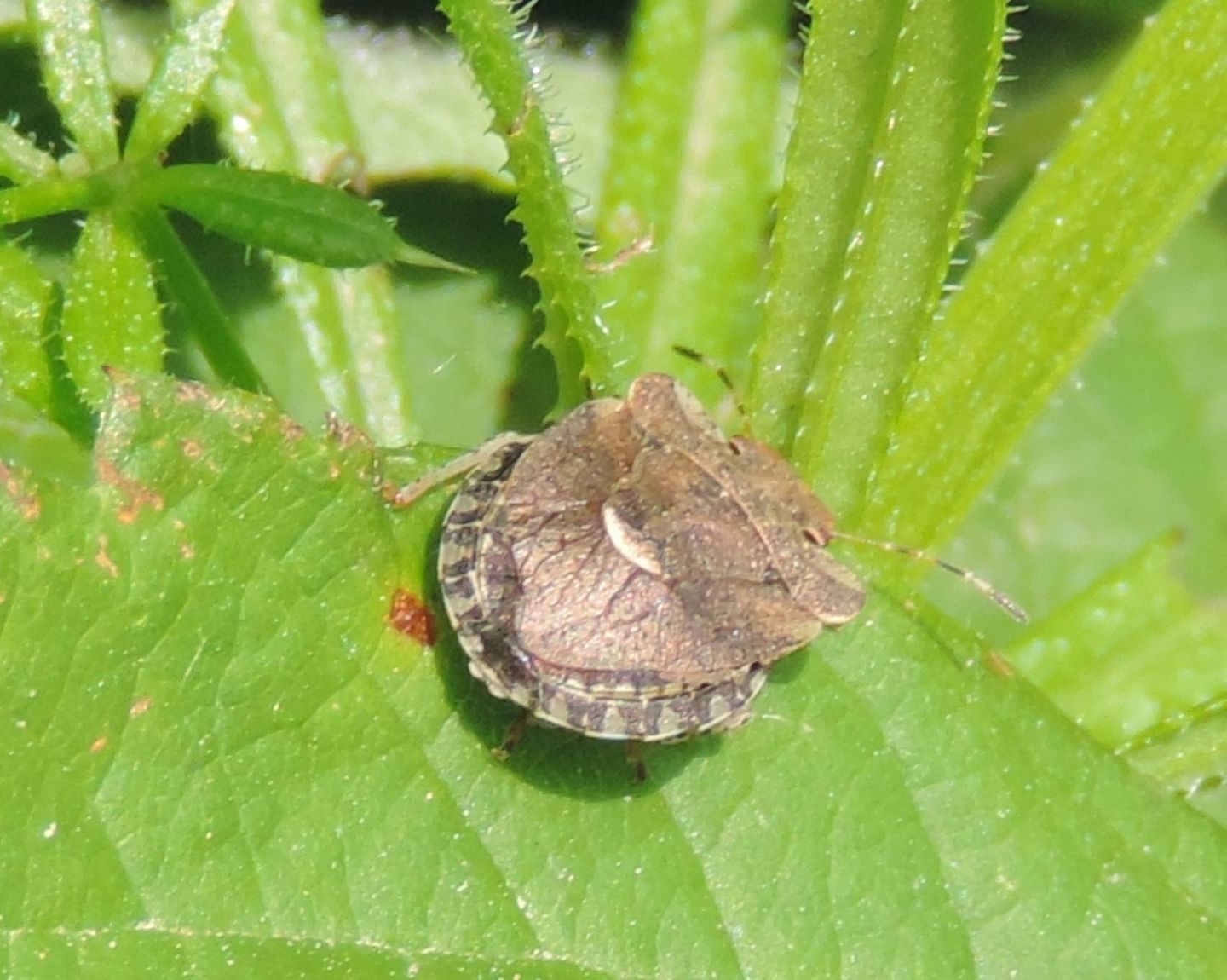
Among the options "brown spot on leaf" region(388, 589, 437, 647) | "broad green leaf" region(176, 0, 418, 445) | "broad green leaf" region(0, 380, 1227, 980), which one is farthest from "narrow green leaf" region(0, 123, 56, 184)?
"brown spot on leaf" region(388, 589, 437, 647)

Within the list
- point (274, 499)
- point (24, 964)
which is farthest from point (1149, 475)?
point (24, 964)

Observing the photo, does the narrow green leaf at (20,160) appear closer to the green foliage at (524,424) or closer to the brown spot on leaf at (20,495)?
the green foliage at (524,424)

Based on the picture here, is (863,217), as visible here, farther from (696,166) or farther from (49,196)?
(49,196)

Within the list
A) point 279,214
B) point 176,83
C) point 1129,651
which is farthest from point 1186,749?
point 176,83

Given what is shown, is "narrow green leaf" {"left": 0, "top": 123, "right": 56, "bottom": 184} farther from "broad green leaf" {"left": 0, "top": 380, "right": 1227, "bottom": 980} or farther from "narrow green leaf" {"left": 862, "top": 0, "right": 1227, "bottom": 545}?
"narrow green leaf" {"left": 862, "top": 0, "right": 1227, "bottom": 545}

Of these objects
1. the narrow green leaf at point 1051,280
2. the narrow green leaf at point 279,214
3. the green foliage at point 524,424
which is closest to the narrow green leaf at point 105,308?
the green foliage at point 524,424
